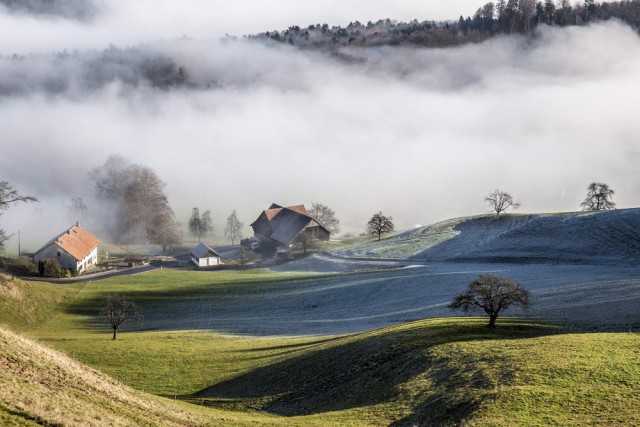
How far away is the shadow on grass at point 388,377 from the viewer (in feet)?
118

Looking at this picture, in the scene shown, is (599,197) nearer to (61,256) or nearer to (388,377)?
(61,256)

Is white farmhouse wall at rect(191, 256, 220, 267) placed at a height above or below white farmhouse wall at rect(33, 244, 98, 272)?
below

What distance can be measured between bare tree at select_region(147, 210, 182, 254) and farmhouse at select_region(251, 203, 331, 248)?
21.2m

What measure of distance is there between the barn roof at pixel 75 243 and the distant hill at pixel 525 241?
52.8 m

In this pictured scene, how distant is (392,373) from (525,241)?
261ft

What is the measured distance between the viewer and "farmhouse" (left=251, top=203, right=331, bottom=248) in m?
153

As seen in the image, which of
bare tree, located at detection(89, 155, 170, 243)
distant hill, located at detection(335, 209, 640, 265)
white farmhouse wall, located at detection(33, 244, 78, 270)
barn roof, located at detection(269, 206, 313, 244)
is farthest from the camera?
bare tree, located at detection(89, 155, 170, 243)

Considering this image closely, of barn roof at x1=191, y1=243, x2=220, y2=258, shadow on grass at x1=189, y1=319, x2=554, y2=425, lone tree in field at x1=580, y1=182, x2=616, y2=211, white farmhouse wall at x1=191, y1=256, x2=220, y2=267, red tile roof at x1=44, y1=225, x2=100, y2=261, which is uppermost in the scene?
lone tree in field at x1=580, y1=182, x2=616, y2=211

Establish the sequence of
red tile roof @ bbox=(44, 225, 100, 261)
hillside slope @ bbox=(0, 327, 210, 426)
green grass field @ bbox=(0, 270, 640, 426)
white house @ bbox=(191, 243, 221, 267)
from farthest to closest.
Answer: white house @ bbox=(191, 243, 221, 267)
red tile roof @ bbox=(44, 225, 100, 261)
green grass field @ bbox=(0, 270, 640, 426)
hillside slope @ bbox=(0, 327, 210, 426)

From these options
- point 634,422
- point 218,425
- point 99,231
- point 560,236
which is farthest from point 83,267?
point 634,422

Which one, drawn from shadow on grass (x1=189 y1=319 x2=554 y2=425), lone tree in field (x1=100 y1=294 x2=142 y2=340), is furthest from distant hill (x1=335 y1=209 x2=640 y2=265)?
lone tree in field (x1=100 y1=294 x2=142 y2=340)

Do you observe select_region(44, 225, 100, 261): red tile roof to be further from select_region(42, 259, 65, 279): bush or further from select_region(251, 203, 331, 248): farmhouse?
select_region(251, 203, 331, 248): farmhouse

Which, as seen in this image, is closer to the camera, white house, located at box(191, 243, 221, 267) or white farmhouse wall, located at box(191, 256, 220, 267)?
white farmhouse wall, located at box(191, 256, 220, 267)

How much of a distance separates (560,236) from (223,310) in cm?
6396
